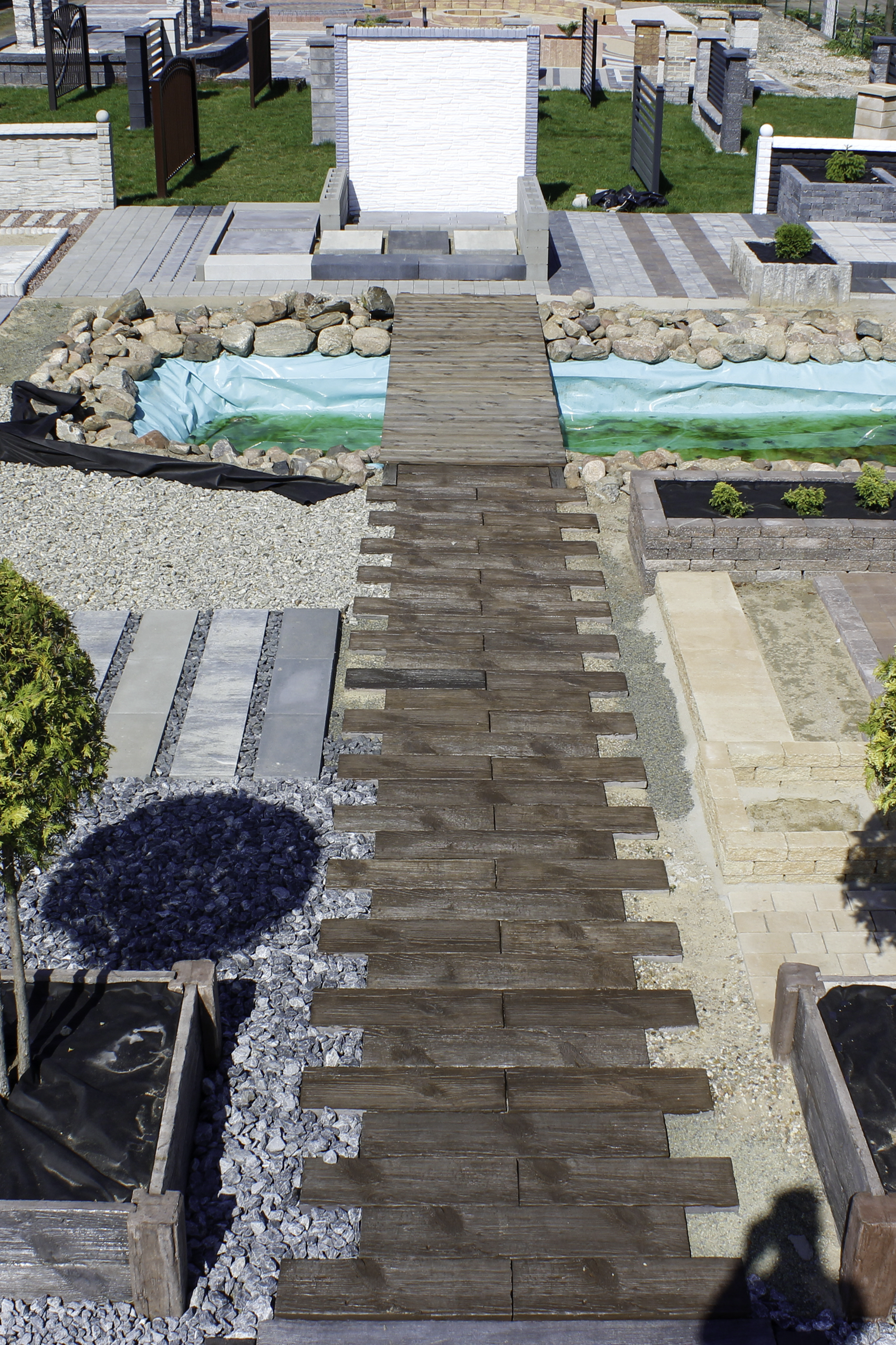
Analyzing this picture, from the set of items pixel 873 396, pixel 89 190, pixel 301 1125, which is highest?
pixel 89 190

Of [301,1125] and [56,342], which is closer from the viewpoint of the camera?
[301,1125]

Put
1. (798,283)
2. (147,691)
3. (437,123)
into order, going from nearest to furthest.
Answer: (147,691)
(798,283)
(437,123)

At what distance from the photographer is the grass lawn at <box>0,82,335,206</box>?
78.0 ft

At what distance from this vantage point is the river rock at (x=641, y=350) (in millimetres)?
17062

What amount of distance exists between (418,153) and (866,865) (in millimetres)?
17815

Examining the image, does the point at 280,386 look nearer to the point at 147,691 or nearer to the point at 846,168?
the point at 147,691

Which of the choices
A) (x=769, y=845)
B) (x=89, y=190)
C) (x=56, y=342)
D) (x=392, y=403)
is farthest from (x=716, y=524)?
(x=89, y=190)

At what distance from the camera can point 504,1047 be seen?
703 cm

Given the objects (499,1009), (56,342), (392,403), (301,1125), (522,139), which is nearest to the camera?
(301,1125)

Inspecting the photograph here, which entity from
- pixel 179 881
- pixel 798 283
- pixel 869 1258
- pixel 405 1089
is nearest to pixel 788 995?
pixel 869 1258

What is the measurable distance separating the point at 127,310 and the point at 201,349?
145 centimetres

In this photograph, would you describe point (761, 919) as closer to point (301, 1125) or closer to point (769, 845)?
point (769, 845)

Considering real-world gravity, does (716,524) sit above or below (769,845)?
above

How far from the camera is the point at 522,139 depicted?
22.1 m
